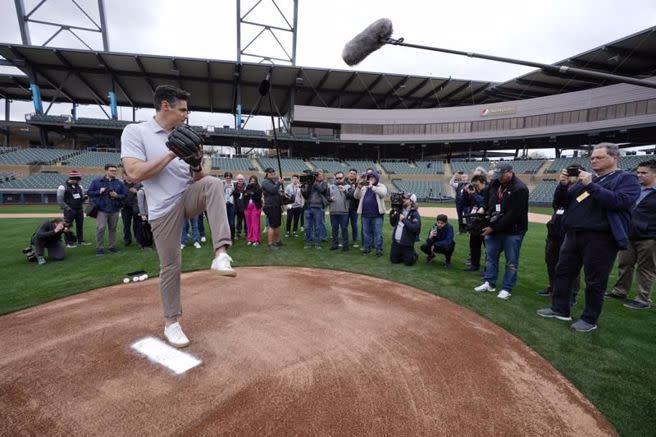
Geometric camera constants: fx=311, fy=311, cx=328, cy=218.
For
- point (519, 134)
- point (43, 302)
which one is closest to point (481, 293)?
point (43, 302)

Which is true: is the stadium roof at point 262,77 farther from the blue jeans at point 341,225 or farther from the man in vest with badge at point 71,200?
the blue jeans at point 341,225

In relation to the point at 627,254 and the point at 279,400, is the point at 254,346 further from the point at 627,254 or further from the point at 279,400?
the point at 627,254

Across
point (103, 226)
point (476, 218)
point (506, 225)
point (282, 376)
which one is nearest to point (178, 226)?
point (282, 376)

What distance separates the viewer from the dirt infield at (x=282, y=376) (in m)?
2.01

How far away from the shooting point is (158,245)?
2805 mm

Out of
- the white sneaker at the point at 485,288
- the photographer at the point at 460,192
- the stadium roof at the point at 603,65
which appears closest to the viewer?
the white sneaker at the point at 485,288

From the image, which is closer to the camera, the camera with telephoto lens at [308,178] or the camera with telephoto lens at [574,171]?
the camera with telephoto lens at [574,171]

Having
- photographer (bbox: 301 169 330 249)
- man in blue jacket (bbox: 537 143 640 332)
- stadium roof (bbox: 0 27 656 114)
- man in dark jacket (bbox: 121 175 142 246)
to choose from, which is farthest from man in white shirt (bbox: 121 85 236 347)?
stadium roof (bbox: 0 27 656 114)

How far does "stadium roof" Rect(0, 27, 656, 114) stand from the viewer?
88.8 feet

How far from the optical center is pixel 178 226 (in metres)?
2.84

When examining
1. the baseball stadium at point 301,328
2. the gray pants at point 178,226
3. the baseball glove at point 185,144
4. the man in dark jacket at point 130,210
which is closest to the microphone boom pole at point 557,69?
the baseball stadium at point 301,328

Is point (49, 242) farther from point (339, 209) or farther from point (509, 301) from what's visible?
point (509, 301)

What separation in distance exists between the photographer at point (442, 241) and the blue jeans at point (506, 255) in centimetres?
145

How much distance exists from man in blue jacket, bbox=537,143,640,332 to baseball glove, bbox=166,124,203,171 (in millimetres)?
3926
